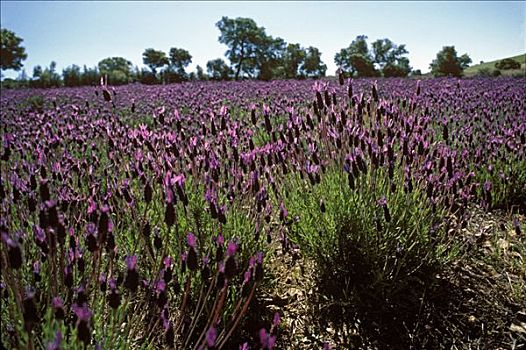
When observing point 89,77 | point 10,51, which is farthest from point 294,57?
point 10,51

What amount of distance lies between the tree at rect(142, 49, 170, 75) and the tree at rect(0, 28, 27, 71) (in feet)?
71.8

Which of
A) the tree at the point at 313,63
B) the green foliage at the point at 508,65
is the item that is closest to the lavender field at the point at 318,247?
the tree at the point at 313,63

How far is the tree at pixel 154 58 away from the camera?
37.8m

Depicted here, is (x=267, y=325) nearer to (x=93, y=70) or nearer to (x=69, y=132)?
(x=69, y=132)

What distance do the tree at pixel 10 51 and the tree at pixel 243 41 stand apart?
2786 centimetres

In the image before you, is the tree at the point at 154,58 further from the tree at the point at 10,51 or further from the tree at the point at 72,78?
the tree at the point at 10,51

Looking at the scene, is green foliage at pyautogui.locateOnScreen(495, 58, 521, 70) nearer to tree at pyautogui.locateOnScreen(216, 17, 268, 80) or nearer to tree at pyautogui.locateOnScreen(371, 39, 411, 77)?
tree at pyautogui.locateOnScreen(371, 39, 411, 77)

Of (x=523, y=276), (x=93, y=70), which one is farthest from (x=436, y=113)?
(x=93, y=70)

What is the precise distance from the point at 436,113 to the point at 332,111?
151 inches

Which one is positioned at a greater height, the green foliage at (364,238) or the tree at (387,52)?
the tree at (387,52)

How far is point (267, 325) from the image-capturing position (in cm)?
214

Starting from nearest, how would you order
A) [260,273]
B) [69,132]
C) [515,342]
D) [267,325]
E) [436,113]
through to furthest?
[260,273]
[515,342]
[267,325]
[69,132]
[436,113]

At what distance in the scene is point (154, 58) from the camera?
38031 millimetres

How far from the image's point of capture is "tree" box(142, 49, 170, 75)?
37.8 meters
